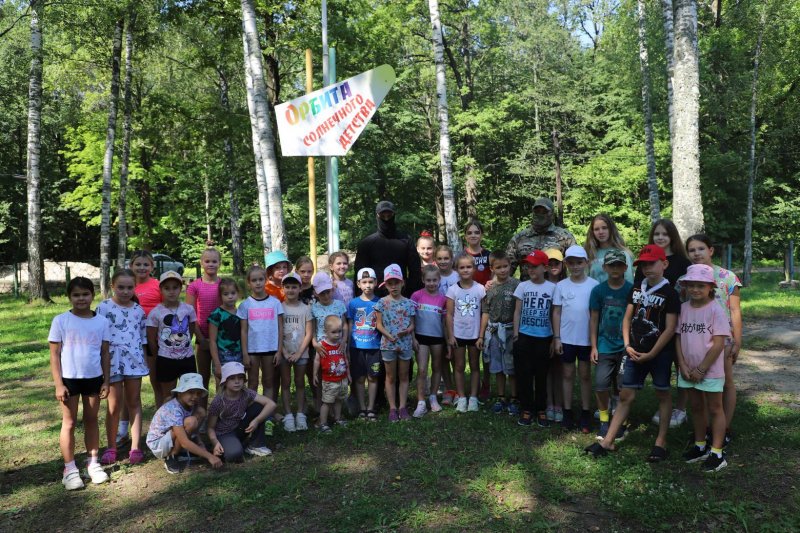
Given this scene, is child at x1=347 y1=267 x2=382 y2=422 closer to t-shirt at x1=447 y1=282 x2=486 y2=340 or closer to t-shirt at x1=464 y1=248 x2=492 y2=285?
t-shirt at x1=447 y1=282 x2=486 y2=340

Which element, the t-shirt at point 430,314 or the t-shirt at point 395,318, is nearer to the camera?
the t-shirt at point 395,318

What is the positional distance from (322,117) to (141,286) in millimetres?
3320

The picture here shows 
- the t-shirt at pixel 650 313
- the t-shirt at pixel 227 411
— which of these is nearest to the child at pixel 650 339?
the t-shirt at pixel 650 313

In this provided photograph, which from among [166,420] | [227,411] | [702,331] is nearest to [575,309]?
[702,331]

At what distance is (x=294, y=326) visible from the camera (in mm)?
5234

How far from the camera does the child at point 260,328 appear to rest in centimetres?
505

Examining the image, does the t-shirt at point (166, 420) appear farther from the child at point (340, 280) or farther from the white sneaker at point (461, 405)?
the white sneaker at point (461, 405)

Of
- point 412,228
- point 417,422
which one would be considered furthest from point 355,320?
point 412,228

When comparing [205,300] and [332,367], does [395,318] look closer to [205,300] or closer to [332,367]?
[332,367]

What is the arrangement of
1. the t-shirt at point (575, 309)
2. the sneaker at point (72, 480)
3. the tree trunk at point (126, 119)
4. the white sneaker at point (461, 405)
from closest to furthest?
the sneaker at point (72, 480) < the t-shirt at point (575, 309) < the white sneaker at point (461, 405) < the tree trunk at point (126, 119)

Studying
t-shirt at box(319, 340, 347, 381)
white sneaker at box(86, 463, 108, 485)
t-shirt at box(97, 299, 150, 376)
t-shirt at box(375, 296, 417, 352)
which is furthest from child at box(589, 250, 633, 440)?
white sneaker at box(86, 463, 108, 485)

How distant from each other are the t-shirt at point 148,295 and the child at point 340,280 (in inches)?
66.0

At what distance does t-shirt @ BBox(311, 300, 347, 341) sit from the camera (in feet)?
17.2

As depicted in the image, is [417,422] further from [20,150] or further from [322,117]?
[20,150]
